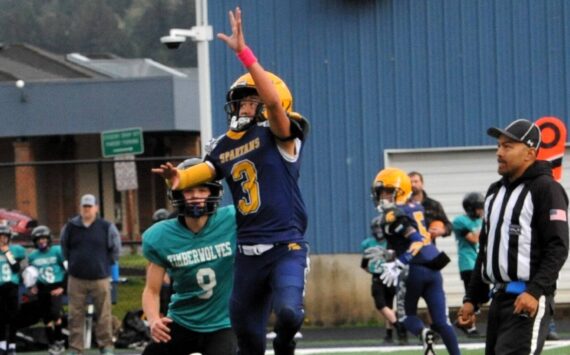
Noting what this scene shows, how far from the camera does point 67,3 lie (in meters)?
84.1

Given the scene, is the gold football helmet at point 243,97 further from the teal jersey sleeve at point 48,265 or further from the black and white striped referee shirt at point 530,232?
the teal jersey sleeve at point 48,265

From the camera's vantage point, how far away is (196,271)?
8742 mm

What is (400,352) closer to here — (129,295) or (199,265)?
(199,265)

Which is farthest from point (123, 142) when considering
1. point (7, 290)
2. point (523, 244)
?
point (523, 244)

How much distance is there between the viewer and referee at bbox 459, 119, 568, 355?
26.5ft

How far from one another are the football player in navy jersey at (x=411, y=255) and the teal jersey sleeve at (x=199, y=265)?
397 cm

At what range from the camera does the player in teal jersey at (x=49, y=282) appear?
61.9 feet

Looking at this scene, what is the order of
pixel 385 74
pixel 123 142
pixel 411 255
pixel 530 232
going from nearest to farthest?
pixel 530 232 < pixel 411 255 < pixel 385 74 < pixel 123 142

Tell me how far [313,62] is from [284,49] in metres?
0.46

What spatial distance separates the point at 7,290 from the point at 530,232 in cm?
1049

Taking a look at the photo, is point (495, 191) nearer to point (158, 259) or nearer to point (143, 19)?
point (158, 259)

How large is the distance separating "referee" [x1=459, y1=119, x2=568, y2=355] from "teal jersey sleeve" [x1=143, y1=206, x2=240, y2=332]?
1.57 m

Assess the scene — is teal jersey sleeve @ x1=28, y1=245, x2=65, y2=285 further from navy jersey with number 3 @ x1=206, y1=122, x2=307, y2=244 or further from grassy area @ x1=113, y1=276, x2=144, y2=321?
navy jersey with number 3 @ x1=206, y1=122, x2=307, y2=244

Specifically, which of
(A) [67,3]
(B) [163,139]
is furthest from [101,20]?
(B) [163,139]
